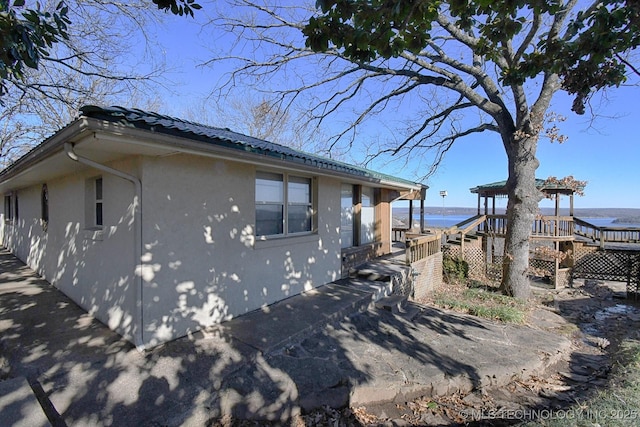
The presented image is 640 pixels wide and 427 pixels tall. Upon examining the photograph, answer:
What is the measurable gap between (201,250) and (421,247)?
22.6ft

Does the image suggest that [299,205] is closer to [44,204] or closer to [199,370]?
[199,370]

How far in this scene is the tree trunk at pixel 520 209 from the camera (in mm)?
8102

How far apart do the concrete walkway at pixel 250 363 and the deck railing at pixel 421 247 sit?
2836 mm

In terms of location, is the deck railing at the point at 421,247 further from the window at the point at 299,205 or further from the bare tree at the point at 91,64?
the bare tree at the point at 91,64

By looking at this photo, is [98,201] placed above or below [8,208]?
above

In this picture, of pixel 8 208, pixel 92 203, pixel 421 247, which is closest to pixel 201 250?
pixel 92 203

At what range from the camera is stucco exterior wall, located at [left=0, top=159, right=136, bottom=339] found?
13.1ft

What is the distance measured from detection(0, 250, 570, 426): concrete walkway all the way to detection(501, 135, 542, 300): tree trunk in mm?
2813

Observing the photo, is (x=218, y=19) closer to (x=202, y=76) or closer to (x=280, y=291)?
(x=202, y=76)

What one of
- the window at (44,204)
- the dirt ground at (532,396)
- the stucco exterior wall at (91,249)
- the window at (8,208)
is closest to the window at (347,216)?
the dirt ground at (532,396)

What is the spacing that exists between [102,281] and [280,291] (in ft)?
9.72

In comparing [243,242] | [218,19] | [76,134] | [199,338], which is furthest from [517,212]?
[218,19]

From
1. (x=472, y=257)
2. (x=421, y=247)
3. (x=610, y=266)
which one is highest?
(x=421, y=247)

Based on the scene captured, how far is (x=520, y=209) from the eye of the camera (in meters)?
8.25
